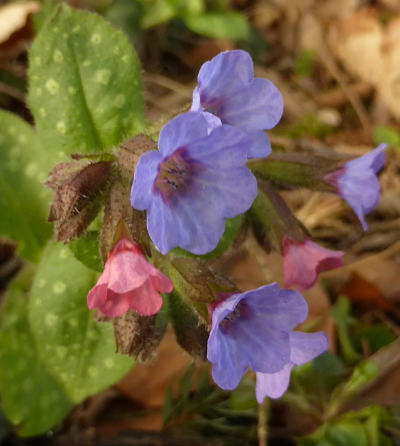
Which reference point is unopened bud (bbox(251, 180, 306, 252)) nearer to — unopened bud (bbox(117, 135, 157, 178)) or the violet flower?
the violet flower

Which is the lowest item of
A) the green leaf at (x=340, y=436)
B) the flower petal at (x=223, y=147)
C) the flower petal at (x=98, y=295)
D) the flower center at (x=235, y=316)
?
the green leaf at (x=340, y=436)

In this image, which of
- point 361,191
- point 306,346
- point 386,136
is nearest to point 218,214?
point 306,346

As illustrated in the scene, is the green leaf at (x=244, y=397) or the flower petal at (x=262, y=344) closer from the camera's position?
the flower petal at (x=262, y=344)

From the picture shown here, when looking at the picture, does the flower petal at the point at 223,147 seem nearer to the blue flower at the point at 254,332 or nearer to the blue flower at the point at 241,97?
the blue flower at the point at 241,97

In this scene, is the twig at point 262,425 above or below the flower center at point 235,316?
below

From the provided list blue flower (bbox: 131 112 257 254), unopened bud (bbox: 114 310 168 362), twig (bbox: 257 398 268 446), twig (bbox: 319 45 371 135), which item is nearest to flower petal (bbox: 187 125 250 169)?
blue flower (bbox: 131 112 257 254)

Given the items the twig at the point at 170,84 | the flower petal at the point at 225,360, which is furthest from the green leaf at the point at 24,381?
the twig at the point at 170,84

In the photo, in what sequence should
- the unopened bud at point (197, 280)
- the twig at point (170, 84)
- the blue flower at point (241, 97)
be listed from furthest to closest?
1. the twig at point (170, 84)
2. the unopened bud at point (197, 280)
3. the blue flower at point (241, 97)
